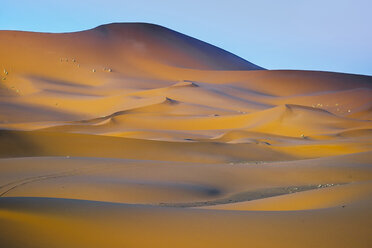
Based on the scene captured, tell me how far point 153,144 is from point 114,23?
42168mm

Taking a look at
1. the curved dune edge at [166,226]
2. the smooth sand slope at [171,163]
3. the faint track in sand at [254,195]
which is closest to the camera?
the curved dune edge at [166,226]

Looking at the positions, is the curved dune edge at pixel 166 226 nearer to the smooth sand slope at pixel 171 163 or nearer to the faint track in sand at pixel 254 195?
the smooth sand slope at pixel 171 163

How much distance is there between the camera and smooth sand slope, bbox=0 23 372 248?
11.6ft

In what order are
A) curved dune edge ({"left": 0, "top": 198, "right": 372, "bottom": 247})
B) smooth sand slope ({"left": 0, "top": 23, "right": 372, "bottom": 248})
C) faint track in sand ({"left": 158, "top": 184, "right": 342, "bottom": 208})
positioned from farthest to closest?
faint track in sand ({"left": 158, "top": 184, "right": 342, "bottom": 208}) < smooth sand slope ({"left": 0, "top": 23, "right": 372, "bottom": 248}) < curved dune edge ({"left": 0, "top": 198, "right": 372, "bottom": 247})

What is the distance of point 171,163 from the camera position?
33.1 feet

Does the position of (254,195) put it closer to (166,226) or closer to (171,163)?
(171,163)

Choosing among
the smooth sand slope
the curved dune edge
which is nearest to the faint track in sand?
the smooth sand slope

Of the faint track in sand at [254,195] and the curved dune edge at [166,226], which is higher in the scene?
the faint track in sand at [254,195]

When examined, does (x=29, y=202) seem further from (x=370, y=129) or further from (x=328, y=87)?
(x=328, y=87)

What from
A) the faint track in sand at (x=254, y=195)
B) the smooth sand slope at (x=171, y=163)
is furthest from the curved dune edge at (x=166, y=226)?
the faint track in sand at (x=254, y=195)

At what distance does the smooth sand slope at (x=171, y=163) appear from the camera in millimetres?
3537

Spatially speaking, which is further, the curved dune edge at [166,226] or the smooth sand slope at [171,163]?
the smooth sand slope at [171,163]

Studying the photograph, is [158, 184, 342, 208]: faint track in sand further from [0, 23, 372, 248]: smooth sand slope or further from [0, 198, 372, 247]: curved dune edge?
[0, 198, 372, 247]: curved dune edge

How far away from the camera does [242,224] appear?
12.4 feet
